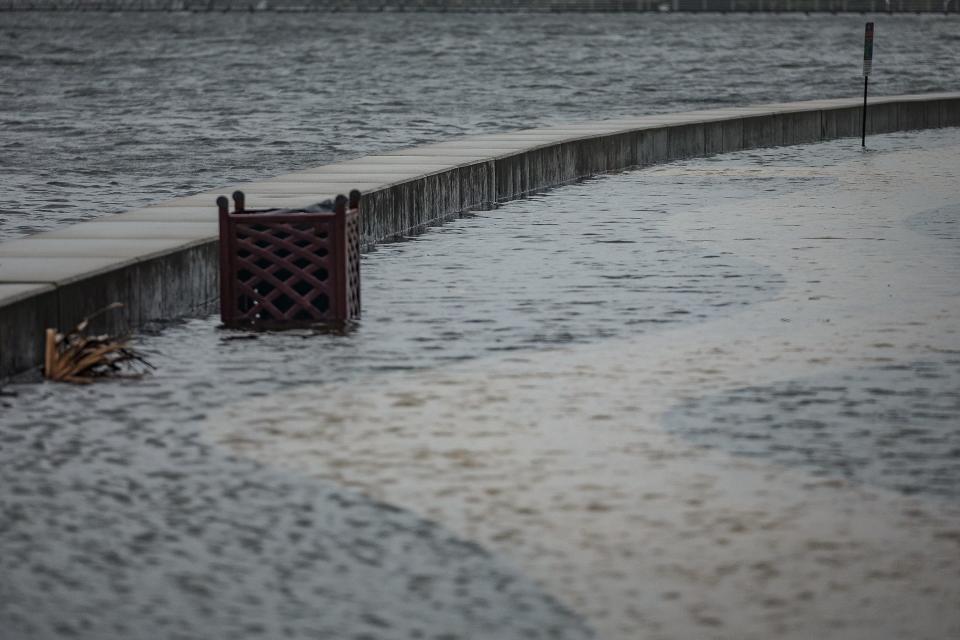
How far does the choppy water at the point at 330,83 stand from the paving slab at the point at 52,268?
5.66 metres

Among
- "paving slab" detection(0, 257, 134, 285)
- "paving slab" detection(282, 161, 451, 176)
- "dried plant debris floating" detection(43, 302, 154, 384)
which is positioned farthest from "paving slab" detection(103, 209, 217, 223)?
"dried plant debris floating" detection(43, 302, 154, 384)

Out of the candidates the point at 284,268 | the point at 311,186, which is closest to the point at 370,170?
the point at 311,186

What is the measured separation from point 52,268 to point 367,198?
4.46m

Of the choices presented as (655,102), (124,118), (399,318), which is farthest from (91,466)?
(655,102)

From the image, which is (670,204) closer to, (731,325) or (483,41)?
(731,325)

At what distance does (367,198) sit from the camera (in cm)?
1445

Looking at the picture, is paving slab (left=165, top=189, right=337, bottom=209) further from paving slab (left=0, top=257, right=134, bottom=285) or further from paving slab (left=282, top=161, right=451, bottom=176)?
paving slab (left=0, top=257, right=134, bottom=285)

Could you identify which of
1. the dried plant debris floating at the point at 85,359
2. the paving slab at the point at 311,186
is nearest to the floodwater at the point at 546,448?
the dried plant debris floating at the point at 85,359

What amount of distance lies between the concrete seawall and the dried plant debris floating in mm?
162

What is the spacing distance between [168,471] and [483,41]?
10603cm

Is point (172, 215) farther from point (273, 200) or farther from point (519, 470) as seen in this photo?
point (519, 470)

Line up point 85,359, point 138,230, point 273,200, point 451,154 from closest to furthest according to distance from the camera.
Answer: point 85,359 → point 138,230 → point 273,200 → point 451,154

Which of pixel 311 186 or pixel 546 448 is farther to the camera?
pixel 311 186

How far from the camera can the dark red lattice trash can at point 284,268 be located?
1045 centimetres
